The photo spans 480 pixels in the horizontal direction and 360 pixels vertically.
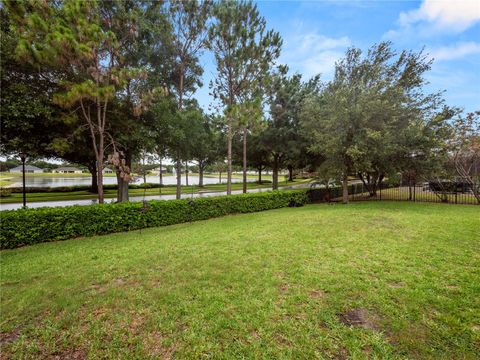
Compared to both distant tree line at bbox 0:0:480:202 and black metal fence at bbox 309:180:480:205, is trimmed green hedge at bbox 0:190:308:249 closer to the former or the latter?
distant tree line at bbox 0:0:480:202

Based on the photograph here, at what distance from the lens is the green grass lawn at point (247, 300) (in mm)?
2037

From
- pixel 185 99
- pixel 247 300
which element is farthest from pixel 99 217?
pixel 185 99

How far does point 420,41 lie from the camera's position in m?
12.2

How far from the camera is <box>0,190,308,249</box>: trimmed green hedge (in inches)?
213

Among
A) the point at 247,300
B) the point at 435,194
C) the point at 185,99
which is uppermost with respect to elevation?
the point at 185,99

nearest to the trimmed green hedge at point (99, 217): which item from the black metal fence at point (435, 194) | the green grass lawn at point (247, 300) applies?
the green grass lawn at point (247, 300)

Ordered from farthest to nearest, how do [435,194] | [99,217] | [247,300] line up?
[435,194] → [99,217] → [247,300]

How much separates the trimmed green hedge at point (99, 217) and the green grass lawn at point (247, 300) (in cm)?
64

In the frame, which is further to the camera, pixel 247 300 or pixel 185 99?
pixel 185 99

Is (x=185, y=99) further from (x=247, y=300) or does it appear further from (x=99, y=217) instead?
(x=247, y=300)

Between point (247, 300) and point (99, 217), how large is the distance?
5749 millimetres

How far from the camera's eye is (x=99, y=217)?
6.52 m

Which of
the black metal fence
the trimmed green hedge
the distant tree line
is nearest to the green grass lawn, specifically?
the trimmed green hedge

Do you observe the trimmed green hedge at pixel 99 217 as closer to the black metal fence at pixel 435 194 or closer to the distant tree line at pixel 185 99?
the distant tree line at pixel 185 99
